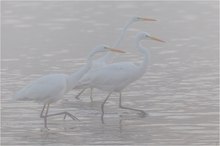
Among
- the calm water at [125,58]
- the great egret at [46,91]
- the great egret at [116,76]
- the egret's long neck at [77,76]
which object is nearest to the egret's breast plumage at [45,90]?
the great egret at [46,91]

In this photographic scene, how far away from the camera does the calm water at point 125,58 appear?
12.8 m

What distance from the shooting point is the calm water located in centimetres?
1278

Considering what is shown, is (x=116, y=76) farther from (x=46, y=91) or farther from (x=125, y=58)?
(x=125, y=58)

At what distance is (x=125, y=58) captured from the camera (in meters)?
19.4

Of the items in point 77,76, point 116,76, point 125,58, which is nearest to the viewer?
point 77,76

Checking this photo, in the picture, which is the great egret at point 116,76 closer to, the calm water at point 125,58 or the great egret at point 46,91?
the calm water at point 125,58

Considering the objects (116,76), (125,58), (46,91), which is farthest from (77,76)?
(125,58)

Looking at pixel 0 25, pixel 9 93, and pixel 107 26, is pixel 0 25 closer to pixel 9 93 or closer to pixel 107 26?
pixel 107 26

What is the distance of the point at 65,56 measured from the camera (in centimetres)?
1978

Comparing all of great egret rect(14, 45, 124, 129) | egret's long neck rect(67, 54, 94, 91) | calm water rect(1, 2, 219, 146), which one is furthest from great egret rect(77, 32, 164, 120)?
great egret rect(14, 45, 124, 129)

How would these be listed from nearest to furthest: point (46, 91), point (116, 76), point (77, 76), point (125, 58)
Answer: point (46, 91), point (77, 76), point (116, 76), point (125, 58)

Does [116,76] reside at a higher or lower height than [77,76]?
lower

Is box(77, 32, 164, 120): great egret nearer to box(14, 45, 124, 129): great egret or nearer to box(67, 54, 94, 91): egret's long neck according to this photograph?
box(67, 54, 94, 91): egret's long neck

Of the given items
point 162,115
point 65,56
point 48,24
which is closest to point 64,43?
point 65,56
